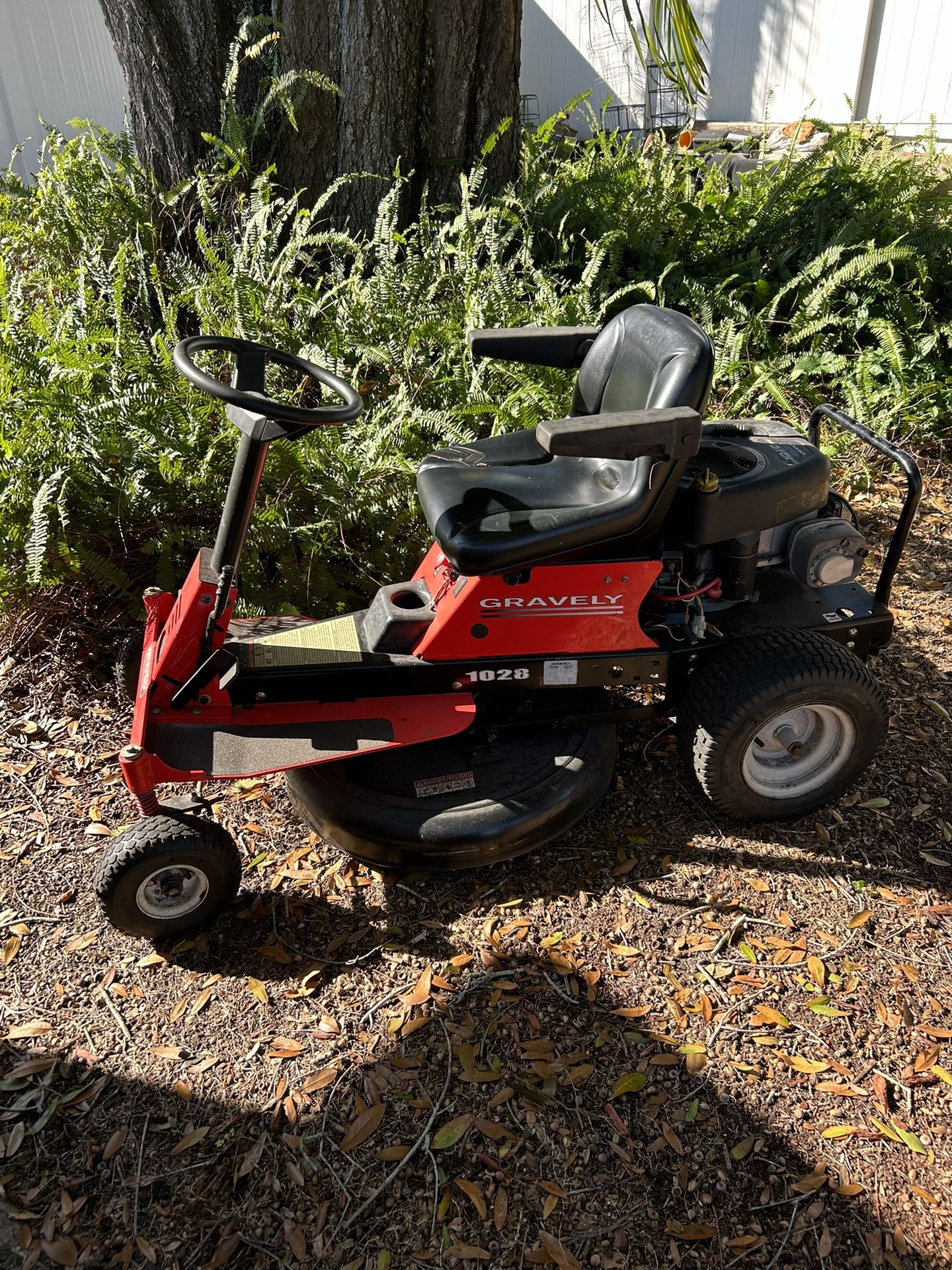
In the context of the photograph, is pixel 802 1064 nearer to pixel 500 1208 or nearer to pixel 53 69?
pixel 500 1208

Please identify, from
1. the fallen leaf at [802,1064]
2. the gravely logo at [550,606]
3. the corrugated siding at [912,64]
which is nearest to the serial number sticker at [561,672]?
the gravely logo at [550,606]

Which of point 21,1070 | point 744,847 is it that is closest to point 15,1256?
point 21,1070

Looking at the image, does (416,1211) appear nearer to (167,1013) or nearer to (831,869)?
(167,1013)

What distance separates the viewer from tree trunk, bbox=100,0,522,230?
448 cm

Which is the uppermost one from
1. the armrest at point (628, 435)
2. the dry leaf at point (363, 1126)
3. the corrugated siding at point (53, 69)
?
the corrugated siding at point (53, 69)

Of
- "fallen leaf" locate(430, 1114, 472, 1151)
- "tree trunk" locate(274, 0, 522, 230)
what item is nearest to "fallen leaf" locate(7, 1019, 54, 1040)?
"fallen leaf" locate(430, 1114, 472, 1151)

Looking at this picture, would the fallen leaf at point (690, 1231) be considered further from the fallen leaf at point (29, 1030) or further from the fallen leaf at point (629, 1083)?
the fallen leaf at point (29, 1030)

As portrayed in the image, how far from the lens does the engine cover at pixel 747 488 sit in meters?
2.54

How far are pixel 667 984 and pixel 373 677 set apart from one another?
1.10m

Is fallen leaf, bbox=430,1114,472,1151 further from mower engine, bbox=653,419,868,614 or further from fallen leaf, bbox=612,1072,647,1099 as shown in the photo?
mower engine, bbox=653,419,868,614

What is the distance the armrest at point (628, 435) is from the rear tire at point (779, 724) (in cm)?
66

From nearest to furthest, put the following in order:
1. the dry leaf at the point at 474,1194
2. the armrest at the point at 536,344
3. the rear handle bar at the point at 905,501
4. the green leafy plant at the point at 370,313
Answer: the dry leaf at the point at 474,1194, the rear handle bar at the point at 905,501, the armrest at the point at 536,344, the green leafy plant at the point at 370,313

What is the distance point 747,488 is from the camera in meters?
2.56

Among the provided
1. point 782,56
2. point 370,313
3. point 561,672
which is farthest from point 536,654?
point 782,56
